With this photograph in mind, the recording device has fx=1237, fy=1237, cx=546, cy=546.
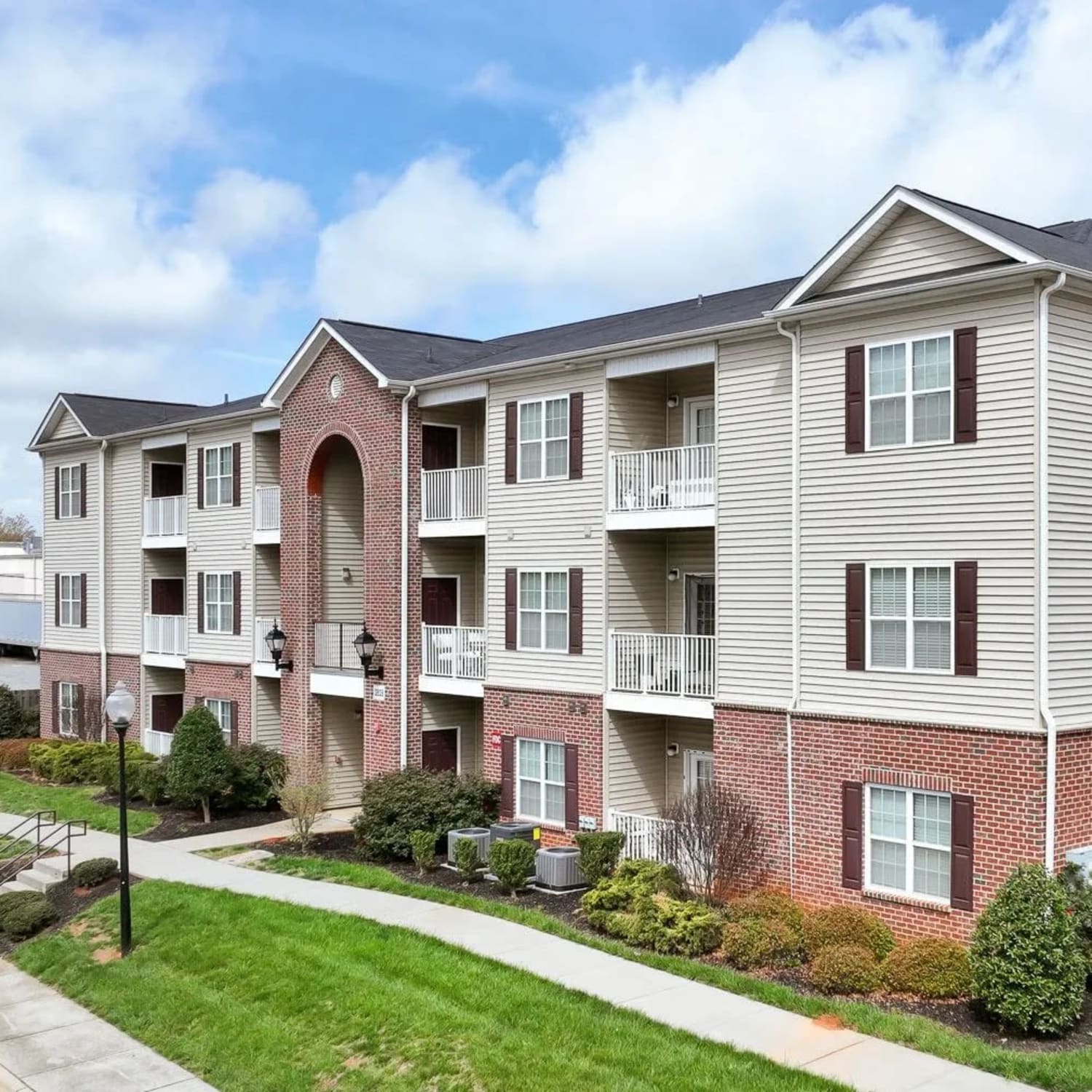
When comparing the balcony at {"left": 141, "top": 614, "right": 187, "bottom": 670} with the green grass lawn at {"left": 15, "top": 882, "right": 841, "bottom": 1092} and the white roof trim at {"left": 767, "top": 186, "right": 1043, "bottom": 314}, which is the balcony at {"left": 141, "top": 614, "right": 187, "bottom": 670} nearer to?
the green grass lawn at {"left": 15, "top": 882, "right": 841, "bottom": 1092}

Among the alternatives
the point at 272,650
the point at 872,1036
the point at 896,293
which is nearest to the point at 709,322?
the point at 896,293

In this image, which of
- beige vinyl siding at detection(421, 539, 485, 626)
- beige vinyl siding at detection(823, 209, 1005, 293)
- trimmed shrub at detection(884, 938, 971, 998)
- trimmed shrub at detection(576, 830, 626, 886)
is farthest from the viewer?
beige vinyl siding at detection(421, 539, 485, 626)

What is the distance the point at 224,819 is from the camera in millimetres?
26500

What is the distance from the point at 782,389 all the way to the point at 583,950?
8.55m

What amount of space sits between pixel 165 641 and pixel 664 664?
17555 mm

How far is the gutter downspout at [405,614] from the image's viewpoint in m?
25.2

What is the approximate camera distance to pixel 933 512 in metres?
16.4

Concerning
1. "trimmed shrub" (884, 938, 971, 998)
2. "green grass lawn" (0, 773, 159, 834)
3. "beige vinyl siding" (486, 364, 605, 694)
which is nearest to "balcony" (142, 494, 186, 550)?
"green grass lawn" (0, 773, 159, 834)

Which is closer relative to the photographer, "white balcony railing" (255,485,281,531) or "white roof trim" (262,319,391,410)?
"white roof trim" (262,319,391,410)

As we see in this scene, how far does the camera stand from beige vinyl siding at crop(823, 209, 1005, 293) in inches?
A: 645

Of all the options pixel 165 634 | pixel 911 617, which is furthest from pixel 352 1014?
pixel 165 634

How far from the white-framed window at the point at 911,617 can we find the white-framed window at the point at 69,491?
26611mm

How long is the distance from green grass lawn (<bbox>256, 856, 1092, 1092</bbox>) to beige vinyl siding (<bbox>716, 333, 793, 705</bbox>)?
4.38m

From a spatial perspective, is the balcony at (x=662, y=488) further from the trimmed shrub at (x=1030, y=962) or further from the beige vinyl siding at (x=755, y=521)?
the trimmed shrub at (x=1030, y=962)
